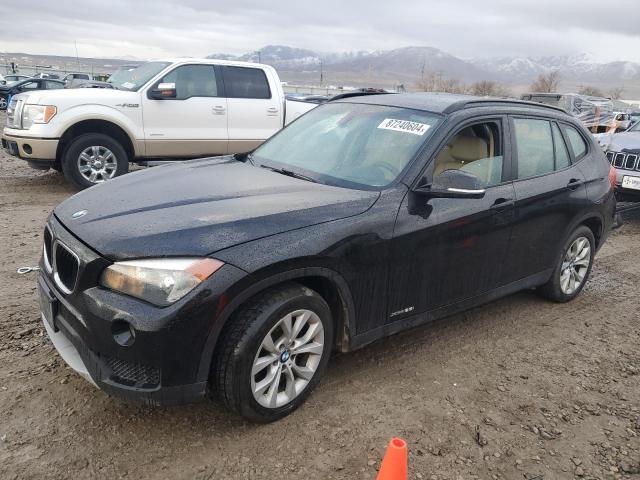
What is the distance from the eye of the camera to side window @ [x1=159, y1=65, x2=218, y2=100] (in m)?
8.11

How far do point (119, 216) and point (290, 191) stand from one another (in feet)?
3.16

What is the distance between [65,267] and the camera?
9.01ft

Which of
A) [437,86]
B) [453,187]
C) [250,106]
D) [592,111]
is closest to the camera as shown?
[453,187]

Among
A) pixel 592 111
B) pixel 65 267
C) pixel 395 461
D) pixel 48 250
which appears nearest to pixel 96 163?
pixel 48 250

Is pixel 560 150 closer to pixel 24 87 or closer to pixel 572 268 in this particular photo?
pixel 572 268

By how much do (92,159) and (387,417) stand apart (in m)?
6.32

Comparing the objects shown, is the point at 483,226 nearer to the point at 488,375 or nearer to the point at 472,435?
the point at 488,375

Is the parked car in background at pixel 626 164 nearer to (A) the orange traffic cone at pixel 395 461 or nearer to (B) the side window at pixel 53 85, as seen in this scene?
(A) the orange traffic cone at pixel 395 461

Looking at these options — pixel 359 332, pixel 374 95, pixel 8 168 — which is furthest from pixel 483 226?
pixel 8 168

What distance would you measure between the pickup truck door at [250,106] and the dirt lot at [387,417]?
4.89 metres

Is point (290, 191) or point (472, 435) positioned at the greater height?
point (290, 191)

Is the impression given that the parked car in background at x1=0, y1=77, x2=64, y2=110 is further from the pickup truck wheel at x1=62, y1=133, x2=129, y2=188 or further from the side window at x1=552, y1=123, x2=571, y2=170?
the side window at x1=552, y1=123, x2=571, y2=170

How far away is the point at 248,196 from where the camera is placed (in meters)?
3.06

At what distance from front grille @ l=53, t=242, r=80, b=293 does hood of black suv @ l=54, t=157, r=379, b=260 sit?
0.37ft
